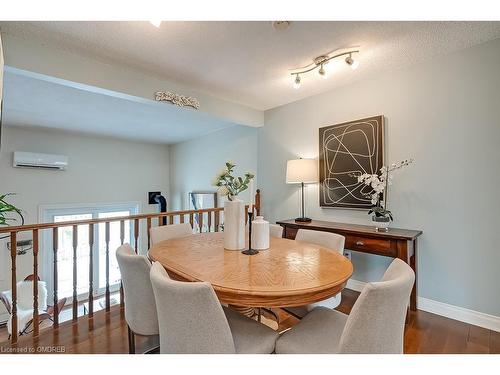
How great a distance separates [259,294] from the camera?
40.8 inches

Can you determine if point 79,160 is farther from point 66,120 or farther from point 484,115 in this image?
point 484,115

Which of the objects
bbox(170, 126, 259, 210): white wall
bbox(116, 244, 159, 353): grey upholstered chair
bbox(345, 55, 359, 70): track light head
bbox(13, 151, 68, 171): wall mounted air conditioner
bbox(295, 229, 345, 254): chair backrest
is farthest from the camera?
bbox(170, 126, 259, 210): white wall

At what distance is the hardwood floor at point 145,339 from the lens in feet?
5.79

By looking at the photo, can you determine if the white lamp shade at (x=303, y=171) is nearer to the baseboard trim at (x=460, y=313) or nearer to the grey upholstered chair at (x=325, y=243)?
the grey upholstered chair at (x=325, y=243)

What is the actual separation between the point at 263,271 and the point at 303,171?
189 cm

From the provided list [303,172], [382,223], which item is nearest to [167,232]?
[303,172]

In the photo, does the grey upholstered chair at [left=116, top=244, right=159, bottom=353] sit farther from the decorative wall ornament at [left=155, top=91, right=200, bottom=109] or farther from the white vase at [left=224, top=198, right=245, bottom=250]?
the decorative wall ornament at [left=155, top=91, right=200, bottom=109]

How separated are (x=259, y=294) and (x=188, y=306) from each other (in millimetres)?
289

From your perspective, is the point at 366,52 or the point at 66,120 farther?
the point at 66,120

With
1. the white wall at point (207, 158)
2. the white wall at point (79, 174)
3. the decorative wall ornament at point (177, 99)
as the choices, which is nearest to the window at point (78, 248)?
the white wall at point (79, 174)

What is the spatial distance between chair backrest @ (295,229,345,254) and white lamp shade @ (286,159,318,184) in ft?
3.20

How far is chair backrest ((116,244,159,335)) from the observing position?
140 centimetres

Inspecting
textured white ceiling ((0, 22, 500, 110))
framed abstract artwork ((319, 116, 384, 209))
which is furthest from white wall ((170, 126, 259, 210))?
textured white ceiling ((0, 22, 500, 110))
